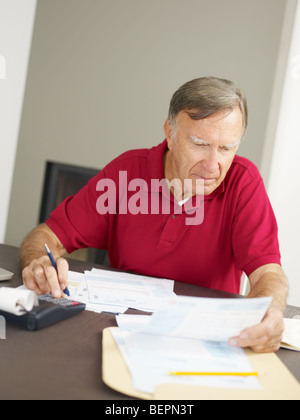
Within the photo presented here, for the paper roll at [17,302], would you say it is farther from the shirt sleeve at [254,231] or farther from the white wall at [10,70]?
the white wall at [10,70]

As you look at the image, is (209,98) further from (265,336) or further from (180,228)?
(265,336)

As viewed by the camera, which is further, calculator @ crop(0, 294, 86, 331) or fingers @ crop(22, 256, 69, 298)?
fingers @ crop(22, 256, 69, 298)

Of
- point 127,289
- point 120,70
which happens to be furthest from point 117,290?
point 120,70

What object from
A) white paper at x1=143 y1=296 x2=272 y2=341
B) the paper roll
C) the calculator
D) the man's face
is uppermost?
the man's face

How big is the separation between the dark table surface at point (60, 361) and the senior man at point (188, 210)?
1.28 ft

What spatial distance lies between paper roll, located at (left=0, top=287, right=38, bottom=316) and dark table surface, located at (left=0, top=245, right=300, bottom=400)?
32 mm

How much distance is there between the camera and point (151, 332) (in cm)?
93

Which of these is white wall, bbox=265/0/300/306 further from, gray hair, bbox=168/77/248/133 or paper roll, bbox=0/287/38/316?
paper roll, bbox=0/287/38/316

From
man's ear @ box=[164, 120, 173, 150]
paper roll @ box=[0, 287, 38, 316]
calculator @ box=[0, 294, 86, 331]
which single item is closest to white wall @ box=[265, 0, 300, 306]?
man's ear @ box=[164, 120, 173, 150]

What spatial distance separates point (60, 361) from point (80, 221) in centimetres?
83

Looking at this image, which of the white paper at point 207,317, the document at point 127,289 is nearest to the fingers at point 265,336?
the white paper at point 207,317

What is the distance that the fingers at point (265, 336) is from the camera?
0.95m

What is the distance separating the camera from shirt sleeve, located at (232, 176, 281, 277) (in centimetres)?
144
